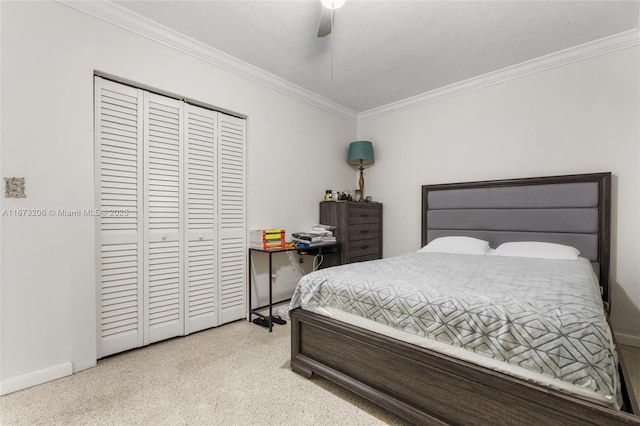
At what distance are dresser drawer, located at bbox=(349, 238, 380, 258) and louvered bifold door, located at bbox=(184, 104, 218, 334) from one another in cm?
160

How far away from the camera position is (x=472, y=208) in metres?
3.20

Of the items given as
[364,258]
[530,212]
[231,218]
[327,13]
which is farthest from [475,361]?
[364,258]

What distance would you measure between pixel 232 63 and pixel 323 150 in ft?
4.88

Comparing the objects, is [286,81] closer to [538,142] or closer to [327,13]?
[327,13]

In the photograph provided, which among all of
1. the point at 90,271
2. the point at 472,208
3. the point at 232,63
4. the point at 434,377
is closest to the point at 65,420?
the point at 90,271

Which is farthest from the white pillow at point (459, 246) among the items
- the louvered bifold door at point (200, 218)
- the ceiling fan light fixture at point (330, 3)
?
the ceiling fan light fixture at point (330, 3)

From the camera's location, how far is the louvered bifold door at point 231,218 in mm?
2828

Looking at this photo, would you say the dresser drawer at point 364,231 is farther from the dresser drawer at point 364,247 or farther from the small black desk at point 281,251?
the small black desk at point 281,251

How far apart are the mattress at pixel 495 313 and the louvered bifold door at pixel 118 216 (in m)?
1.34

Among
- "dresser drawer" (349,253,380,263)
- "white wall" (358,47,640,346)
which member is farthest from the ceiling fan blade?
"dresser drawer" (349,253,380,263)

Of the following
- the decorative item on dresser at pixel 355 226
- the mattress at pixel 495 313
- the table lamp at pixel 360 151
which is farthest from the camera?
the table lamp at pixel 360 151

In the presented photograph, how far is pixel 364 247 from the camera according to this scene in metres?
3.75

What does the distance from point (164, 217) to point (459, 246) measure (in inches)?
108

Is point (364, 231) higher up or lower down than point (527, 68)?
lower down
